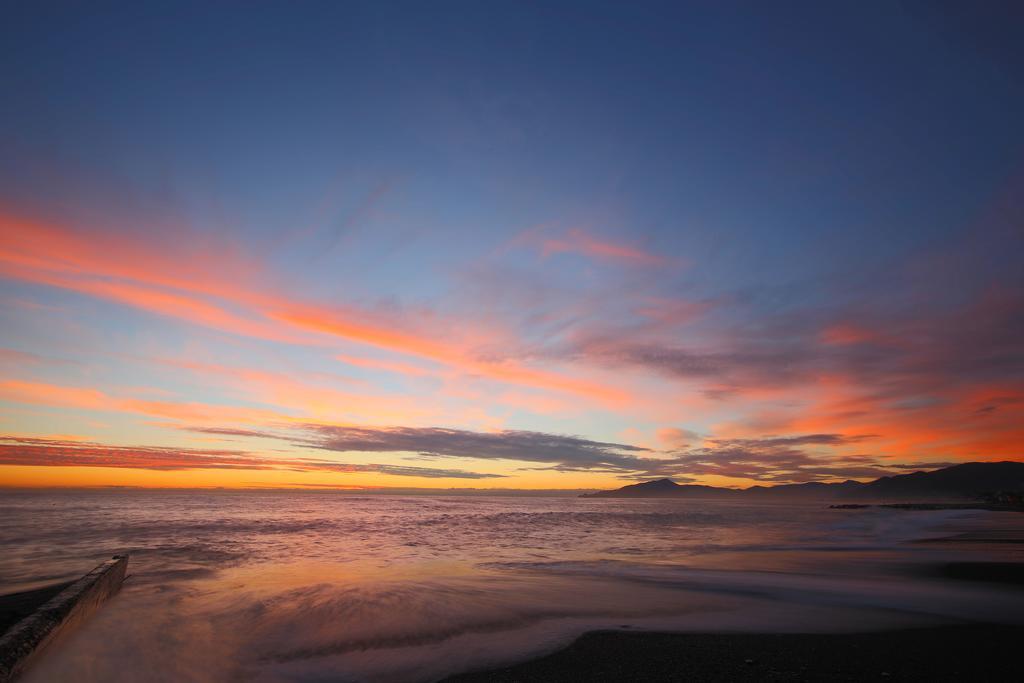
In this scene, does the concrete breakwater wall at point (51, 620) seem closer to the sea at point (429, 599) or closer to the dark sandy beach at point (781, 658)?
the sea at point (429, 599)

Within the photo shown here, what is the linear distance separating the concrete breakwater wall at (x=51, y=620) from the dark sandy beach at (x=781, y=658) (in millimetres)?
7004

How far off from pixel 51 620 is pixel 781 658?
13.5 meters

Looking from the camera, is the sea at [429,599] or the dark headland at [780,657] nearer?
the dark headland at [780,657]

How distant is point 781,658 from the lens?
339 inches

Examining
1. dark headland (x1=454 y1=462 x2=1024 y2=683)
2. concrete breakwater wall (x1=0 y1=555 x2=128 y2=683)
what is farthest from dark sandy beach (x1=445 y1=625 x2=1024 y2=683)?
→ concrete breakwater wall (x1=0 y1=555 x2=128 y2=683)

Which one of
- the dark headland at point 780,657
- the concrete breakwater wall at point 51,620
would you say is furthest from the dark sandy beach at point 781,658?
the concrete breakwater wall at point 51,620

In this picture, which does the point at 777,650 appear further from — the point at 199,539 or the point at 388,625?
the point at 199,539

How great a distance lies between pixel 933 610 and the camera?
12.6 m

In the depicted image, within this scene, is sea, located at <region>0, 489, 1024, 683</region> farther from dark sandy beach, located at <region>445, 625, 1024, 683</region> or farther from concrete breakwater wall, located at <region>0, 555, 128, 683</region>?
dark sandy beach, located at <region>445, 625, 1024, 683</region>

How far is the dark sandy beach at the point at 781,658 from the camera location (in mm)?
7801

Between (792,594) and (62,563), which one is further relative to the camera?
(62,563)

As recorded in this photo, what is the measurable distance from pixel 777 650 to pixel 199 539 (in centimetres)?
3300

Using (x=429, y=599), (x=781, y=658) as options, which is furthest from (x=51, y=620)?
(x=781, y=658)

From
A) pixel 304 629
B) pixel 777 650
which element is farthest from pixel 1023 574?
pixel 304 629
